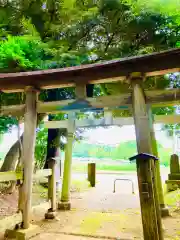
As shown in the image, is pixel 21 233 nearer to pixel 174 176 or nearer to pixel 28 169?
pixel 28 169

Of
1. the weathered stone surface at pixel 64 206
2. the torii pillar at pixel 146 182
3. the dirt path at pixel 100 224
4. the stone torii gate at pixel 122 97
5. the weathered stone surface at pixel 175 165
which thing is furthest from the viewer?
the weathered stone surface at pixel 175 165

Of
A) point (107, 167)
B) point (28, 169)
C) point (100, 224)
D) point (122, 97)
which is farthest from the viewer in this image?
point (107, 167)

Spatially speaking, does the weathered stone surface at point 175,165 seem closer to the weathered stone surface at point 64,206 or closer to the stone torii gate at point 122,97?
the weathered stone surface at point 64,206

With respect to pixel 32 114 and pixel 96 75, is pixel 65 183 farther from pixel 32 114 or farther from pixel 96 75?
pixel 96 75

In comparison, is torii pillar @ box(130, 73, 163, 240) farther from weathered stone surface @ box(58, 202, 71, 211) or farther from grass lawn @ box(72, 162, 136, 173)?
grass lawn @ box(72, 162, 136, 173)

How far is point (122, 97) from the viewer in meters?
4.09

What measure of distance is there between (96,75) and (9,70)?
10.2 ft

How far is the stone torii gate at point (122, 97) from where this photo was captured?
129 inches

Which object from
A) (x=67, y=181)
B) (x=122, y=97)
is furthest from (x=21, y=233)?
(x=122, y=97)

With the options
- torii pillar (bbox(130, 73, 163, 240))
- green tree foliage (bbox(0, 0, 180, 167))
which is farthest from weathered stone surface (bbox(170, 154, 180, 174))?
torii pillar (bbox(130, 73, 163, 240))

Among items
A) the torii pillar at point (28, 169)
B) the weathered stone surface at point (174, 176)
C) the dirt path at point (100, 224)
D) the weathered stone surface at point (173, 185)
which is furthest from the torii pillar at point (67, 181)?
the weathered stone surface at point (174, 176)

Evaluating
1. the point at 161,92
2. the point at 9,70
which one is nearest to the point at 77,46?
the point at 9,70

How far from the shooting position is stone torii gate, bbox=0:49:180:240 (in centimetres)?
328

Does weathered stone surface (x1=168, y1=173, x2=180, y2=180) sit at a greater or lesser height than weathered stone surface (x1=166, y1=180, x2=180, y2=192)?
greater
